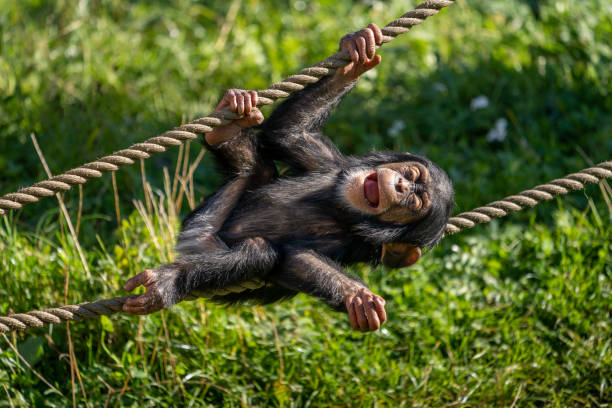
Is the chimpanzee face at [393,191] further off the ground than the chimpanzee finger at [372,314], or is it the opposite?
the chimpanzee face at [393,191]

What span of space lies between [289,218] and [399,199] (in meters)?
0.59

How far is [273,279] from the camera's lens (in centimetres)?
364

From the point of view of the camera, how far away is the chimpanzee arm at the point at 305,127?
3.98 m

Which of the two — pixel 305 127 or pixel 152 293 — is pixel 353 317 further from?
pixel 305 127

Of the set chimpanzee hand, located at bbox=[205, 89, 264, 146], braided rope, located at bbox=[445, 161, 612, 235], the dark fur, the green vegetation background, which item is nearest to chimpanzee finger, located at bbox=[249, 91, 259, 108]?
chimpanzee hand, located at bbox=[205, 89, 264, 146]

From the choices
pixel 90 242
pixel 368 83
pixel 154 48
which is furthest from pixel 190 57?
A: pixel 90 242

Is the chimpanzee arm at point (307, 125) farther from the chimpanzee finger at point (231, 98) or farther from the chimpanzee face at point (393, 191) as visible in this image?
the chimpanzee finger at point (231, 98)

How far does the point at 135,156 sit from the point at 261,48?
181 inches

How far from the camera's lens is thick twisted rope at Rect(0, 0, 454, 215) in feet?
10.4

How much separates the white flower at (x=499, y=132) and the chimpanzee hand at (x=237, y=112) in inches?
127

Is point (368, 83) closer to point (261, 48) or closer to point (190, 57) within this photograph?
point (261, 48)

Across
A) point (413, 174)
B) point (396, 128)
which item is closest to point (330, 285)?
point (413, 174)

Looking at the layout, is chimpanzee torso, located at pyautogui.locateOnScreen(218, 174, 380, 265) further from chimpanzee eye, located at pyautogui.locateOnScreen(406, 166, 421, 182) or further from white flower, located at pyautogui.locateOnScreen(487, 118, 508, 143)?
white flower, located at pyautogui.locateOnScreen(487, 118, 508, 143)

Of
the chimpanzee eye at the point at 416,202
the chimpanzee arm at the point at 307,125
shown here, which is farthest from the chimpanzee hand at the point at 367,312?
the chimpanzee arm at the point at 307,125
